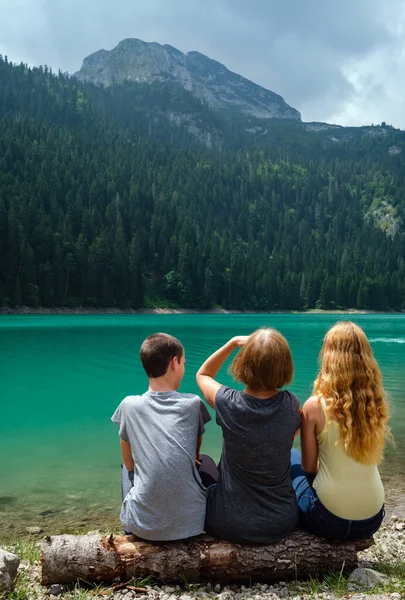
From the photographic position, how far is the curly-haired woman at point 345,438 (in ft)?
13.4

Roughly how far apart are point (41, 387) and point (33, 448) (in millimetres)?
8731

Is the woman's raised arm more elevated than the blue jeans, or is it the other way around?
the woman's raised arm

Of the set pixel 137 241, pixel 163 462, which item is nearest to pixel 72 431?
pixel 163 462

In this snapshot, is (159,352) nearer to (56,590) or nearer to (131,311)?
(56,590)

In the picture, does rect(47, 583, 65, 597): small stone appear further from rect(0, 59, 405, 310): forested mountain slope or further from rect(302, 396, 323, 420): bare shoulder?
rect(0, 59, 405, 310): forested mountain slope

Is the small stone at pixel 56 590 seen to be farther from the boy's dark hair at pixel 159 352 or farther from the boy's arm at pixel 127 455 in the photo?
the boy's dark hair at pixel 159 352

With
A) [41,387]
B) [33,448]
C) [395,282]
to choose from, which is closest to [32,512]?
[33,448]

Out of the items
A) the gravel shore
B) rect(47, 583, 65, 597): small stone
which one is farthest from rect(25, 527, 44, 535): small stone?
rect(47, 583, 65, 597): small stone

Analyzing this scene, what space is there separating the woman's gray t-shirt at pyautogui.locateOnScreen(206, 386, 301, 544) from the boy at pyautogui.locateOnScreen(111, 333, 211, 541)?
0.82ft

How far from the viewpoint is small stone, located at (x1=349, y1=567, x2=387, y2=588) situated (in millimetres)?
4117

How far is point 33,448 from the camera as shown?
37.8ft

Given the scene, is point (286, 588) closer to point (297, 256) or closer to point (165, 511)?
point (165, 511)

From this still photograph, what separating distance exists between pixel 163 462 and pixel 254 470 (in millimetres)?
764

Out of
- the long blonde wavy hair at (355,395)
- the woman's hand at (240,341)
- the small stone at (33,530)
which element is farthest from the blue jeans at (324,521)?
the small stone at (33,530)
